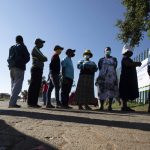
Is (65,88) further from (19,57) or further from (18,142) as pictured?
(18,142)

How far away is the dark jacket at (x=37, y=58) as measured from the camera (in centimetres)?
1155

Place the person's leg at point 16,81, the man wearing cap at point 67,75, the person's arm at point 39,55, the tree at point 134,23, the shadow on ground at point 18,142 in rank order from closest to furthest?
1. the shadow on ground at point 18,142
2. the person's leg at point 16,81
3. the person's arm at point 39,55
4. the man wearing cap at point 67,75
5. the tree at point 134,23

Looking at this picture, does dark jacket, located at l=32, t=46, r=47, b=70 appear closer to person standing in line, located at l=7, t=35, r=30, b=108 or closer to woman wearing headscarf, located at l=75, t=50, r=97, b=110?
person standing in line, located at l=7, t=35, r=30, b=108

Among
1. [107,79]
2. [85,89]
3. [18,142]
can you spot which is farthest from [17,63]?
[18,142]

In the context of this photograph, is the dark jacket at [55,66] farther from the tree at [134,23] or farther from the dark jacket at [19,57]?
the tree at [134,23]

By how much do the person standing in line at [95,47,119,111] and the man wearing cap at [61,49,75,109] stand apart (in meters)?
0.91

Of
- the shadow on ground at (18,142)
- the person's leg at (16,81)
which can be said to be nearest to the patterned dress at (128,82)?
the person's leg at (16,81)

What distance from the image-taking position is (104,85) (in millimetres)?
12133

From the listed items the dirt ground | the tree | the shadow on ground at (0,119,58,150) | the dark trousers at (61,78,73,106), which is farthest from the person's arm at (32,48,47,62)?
the tree

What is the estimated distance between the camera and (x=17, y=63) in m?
11.0

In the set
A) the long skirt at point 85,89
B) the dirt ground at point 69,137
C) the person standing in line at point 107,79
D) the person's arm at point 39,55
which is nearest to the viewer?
the dirt ground at point 69,137

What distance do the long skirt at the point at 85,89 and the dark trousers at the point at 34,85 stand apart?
132 centimetres

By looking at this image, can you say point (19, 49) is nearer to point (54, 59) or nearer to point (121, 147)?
point (54, 59)

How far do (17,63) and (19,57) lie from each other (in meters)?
0.18
